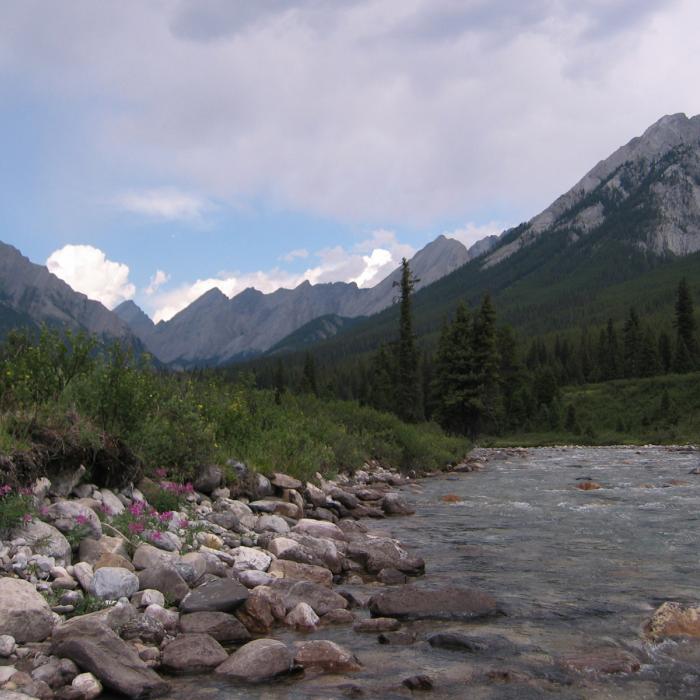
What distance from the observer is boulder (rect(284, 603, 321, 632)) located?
7.49 metres

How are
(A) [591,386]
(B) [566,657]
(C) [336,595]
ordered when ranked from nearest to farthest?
(B) [566,657] < (C) [336,595] < (A) [591,386]

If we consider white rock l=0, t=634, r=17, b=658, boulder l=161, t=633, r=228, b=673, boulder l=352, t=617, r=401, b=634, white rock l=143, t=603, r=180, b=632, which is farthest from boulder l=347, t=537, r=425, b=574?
white rock l=0, t=634, r=17, b=658

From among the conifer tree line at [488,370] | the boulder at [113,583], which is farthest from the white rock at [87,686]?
the conifer tree line at [488,370]

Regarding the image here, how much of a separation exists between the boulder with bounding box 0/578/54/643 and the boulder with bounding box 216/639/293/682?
5.68 ft

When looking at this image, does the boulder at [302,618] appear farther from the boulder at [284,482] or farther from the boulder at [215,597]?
the boulder at [284,482]

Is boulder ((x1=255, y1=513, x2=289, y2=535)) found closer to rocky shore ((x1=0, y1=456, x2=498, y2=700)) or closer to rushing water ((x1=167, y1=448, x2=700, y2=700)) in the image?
rocky shore ((x1=0, y1=456, x2=498, y2=700))

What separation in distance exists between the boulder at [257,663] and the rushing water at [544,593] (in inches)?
6.3

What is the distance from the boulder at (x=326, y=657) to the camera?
6.25 metres

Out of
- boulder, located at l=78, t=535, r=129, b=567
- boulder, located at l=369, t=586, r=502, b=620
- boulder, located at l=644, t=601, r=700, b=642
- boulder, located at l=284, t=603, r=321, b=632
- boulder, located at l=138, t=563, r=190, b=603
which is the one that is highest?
boulder, located at l=78, t=535, r=129, b=567

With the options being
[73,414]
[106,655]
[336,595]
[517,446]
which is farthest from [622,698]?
[517,446]

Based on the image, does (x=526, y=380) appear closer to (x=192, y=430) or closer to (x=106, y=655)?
(x=192, y=430)

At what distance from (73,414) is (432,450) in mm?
24741

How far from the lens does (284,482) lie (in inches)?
589

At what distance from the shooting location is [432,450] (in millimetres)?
32906
